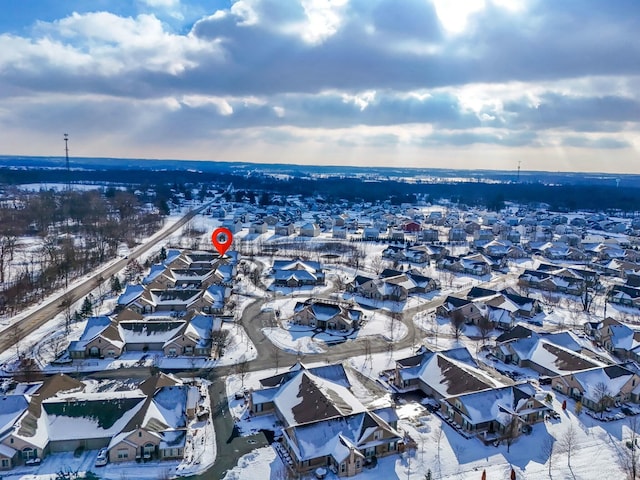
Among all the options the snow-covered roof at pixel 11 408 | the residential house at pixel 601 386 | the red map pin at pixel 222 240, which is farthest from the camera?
the red map pin at pixel 222 240

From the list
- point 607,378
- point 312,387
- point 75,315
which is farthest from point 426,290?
point 75,315

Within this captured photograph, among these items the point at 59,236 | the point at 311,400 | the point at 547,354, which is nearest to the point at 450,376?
the point at 311,400

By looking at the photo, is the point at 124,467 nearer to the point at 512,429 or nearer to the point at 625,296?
the point at 512,429

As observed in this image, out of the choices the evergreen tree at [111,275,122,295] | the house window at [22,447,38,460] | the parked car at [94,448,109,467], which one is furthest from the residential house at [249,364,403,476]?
the evergreen tree at [111,275,122,295]

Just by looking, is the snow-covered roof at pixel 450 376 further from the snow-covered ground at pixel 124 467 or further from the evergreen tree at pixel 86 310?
the evergreen tree at pixel 86 310

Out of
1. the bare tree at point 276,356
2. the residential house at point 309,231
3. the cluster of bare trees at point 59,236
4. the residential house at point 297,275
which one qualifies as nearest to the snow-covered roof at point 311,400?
the bare tree at point 276,356
